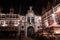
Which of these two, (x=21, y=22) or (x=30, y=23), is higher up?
(x=21, y=22)

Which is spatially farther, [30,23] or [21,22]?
[30,23]

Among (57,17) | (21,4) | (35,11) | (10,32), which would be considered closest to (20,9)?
(21,4)

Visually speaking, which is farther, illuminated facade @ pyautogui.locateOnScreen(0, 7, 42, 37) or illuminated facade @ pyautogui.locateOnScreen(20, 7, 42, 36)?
illuminated facade @ pyautogui.locateOnScreen(20, 7, 42, 36)

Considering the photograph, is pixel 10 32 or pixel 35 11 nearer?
pixel 10 32

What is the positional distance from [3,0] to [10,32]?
4.99 metres

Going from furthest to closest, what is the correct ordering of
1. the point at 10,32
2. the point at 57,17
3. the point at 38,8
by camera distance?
the point at 38,8 → the point at 10,32 → the point at 57,17

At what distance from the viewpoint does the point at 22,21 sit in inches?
845

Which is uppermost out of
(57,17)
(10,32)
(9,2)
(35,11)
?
(9,2)

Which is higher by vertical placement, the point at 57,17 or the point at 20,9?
the point at 20,9

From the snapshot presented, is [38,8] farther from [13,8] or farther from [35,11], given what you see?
[13,8]

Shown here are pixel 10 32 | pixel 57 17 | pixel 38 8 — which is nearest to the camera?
pixel 57 17

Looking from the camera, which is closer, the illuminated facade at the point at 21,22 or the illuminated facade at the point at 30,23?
Result: the illuminated facade at the point at 21,22

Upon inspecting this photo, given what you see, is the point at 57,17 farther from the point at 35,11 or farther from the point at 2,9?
the point at 2,9

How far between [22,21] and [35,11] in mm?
2566
